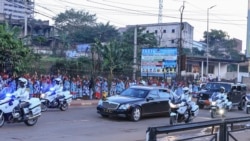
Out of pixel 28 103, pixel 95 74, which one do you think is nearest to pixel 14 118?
pixel 28 103

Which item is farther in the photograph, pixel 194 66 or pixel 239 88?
pixel 194 66

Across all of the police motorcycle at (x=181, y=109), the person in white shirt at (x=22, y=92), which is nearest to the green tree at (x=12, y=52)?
the person in white shirt at (x=22, y=92)

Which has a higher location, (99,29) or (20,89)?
(99,29)

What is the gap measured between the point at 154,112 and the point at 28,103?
20.6 ft

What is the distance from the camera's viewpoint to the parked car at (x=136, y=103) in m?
16.7

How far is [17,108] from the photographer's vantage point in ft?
43.8

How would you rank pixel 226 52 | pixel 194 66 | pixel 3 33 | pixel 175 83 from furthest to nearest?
pixel 226 52 → pixel 194 66 → pixel 175 83 → pixel 3 33

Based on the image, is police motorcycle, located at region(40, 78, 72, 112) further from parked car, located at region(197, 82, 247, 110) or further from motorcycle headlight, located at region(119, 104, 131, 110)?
parked car, located at region(197, 82, 247, 110)

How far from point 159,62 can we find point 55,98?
63.2 ft

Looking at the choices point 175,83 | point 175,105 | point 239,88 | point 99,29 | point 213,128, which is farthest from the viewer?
point 99,29

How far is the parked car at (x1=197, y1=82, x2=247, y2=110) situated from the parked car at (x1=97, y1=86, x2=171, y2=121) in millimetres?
7772

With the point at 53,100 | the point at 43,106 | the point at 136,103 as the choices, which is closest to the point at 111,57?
the point at 53,100

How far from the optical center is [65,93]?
65.2 ft

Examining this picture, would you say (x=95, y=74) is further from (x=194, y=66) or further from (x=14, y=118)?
(x=194, y=66)
